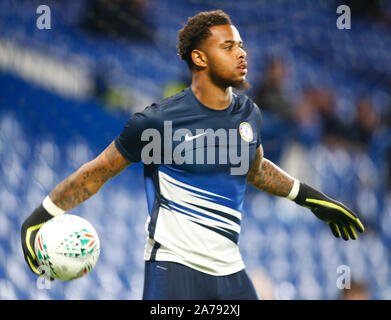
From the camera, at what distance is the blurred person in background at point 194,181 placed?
2.78m

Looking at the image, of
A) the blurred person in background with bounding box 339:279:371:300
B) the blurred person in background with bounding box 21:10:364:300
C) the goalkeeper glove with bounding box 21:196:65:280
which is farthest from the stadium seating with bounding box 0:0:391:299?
the blurred person in background with bounding box 21:10:364:300

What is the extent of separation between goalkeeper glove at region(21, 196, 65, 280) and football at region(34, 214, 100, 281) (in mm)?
36

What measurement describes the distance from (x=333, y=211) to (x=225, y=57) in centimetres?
108

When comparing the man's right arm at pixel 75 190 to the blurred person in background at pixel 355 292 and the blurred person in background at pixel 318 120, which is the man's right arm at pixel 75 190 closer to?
the blurred person in background at pixel 355 292

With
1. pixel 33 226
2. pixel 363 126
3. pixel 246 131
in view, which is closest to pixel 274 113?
pixel 363 126

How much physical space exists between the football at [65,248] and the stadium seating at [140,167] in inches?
99.2

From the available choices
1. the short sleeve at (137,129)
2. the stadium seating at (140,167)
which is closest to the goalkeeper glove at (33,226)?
the short sleeve at (137,129)

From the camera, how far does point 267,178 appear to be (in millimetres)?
3287

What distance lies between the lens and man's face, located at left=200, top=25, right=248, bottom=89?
292cm

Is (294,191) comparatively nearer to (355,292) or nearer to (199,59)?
(199,59)

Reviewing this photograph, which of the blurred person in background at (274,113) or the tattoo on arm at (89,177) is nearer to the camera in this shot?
the tattoo on arm at (89,177)

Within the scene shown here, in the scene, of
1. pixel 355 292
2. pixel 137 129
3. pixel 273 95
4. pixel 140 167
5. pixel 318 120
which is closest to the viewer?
pixel 137 129

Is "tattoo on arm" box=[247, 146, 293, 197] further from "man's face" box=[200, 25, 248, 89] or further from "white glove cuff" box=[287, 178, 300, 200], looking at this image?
"man's face" box=[200, 25, 248, 89]
